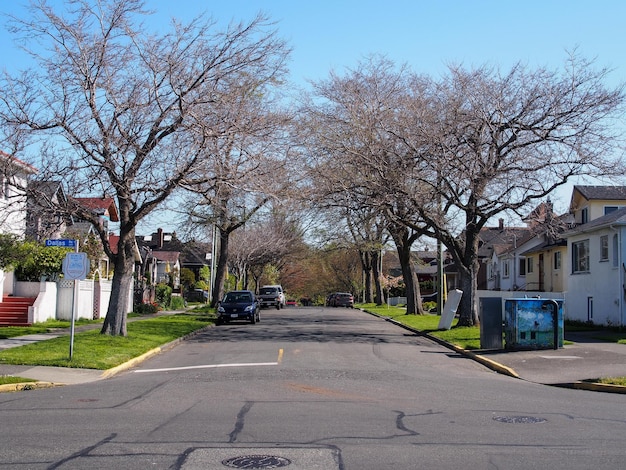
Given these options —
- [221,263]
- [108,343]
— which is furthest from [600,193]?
[108,343]

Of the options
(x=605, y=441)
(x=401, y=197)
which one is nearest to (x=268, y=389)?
(x=605, y=441)

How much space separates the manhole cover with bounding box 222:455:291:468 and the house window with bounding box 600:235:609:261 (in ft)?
86.5

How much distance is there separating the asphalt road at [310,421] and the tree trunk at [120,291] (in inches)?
207

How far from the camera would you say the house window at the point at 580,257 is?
33250mm

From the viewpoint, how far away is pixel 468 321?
92.1 feet

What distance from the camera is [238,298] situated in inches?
1357

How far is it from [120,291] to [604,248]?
2094cm

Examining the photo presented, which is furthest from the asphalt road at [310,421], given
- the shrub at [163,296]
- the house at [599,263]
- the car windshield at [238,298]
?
the shrub at [163,296]

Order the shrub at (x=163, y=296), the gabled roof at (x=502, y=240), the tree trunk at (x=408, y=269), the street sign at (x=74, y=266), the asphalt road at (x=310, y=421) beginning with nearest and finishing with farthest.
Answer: the asphalt road at (x=310, y=421) < the street sign at (x=74, y=266) < the tree trunk at (x=408, y=269) < the shrub at (x=163, y=296) < the gabled roof at (x=502, y=240)

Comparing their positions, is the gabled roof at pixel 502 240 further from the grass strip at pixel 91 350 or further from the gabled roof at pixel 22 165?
the gabled roof at pixel 22 165

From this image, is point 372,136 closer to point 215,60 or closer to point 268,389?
point 215,60

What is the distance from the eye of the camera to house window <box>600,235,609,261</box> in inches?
1203

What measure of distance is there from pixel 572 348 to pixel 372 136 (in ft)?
32.9

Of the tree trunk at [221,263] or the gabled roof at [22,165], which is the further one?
the tree trunk at [221,263]
